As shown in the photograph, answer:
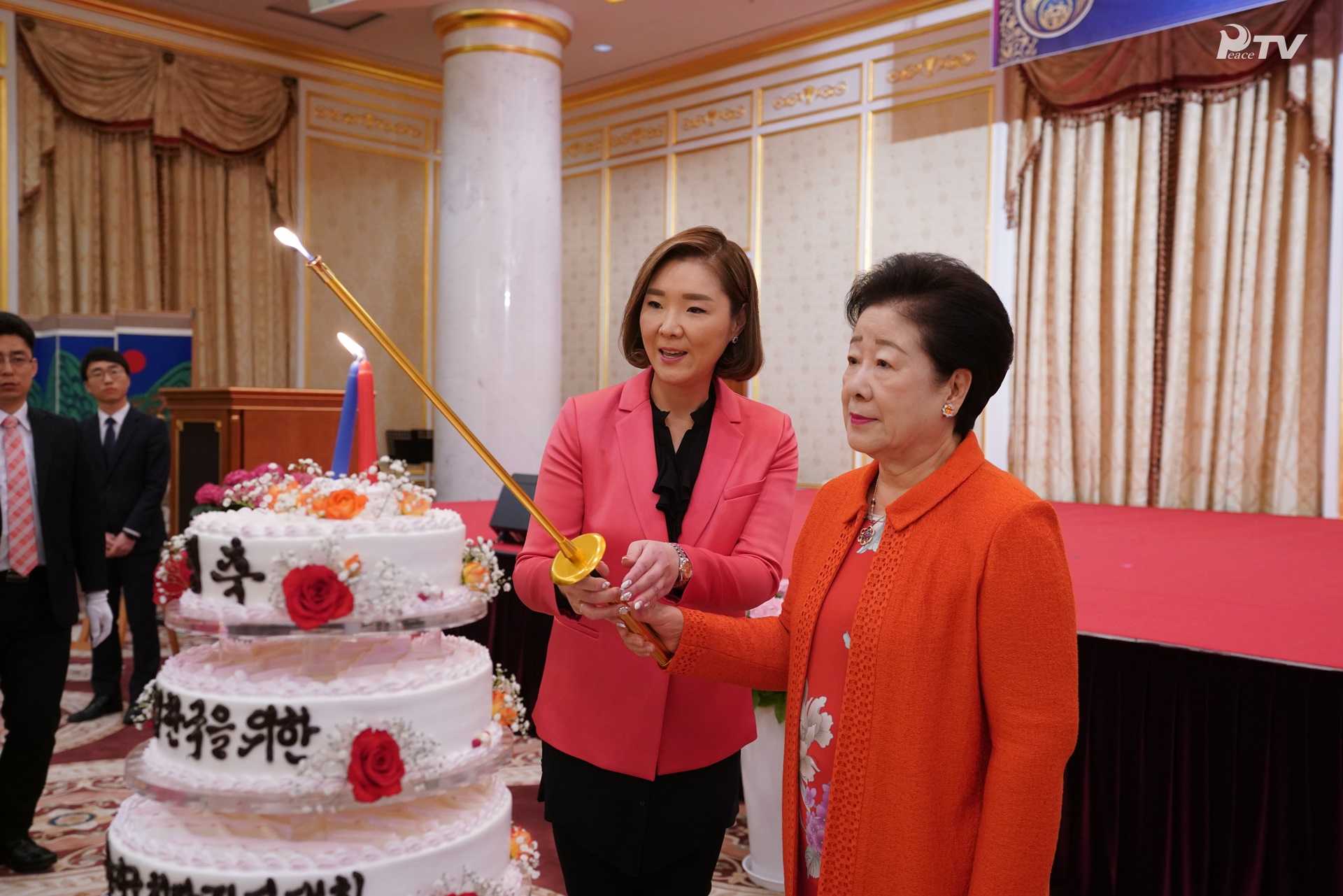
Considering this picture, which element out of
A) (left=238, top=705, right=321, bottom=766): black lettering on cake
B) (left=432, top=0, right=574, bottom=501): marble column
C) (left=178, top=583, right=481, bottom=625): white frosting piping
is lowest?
(left=238, top=705, right=321, bottom=766): black lettering on cake

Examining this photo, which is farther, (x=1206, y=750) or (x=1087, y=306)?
(x=1087, y=306)

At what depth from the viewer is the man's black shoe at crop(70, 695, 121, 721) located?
4539mm

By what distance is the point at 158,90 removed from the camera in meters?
8.30

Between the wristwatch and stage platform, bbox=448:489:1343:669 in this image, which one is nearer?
the wristwatch

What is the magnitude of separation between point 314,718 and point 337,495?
0.34m

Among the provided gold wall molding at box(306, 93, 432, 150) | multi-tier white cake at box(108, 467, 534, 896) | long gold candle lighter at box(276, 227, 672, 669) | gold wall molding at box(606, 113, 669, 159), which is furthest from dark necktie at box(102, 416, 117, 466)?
gold wall molding at box(606, 113, 669, 159)

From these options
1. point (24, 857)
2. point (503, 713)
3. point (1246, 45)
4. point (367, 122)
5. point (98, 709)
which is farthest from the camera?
point (367, 122)

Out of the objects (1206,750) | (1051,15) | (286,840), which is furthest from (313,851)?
(1051,15)

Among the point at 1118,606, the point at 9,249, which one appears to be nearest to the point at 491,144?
the point at 9,249

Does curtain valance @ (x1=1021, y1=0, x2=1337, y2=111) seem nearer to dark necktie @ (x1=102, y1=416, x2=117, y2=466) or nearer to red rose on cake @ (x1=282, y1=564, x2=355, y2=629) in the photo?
dark necktie @ (x1=102, y1=416, x2=117, y2=466)

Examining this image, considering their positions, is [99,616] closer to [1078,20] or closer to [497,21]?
[497,21]

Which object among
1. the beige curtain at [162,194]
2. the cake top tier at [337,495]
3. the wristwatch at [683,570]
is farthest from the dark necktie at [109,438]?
the wristwatch at [683,570]

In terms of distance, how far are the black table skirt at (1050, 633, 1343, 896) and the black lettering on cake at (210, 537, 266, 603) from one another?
225cm

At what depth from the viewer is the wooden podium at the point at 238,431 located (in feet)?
19.4
